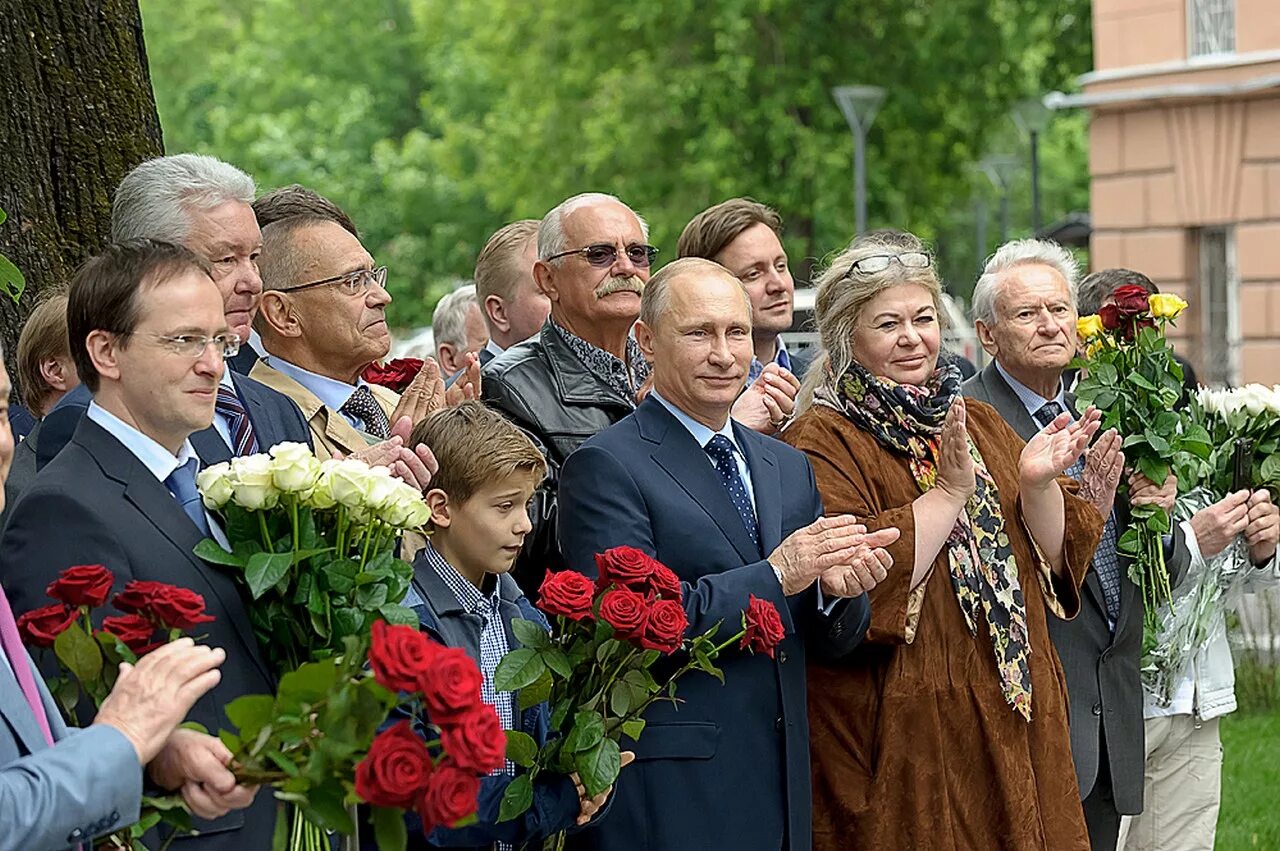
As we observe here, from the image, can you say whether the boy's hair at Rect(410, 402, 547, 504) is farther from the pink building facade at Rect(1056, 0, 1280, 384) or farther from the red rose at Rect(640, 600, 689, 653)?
the pink building facade at Rect(1056, 0, 1280, 384)

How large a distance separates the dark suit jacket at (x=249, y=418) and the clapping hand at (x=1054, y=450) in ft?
6.38

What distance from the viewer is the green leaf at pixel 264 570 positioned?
3.62m

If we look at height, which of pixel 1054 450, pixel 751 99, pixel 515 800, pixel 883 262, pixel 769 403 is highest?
pixel 883 262

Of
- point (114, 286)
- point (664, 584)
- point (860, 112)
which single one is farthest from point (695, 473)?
point (860, 112)

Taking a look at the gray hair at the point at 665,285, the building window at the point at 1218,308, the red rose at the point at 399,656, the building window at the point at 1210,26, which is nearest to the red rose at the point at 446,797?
the red rose at the point at 399,656

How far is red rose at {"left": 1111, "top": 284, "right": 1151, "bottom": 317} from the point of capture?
5.98m

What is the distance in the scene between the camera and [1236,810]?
8586 mm

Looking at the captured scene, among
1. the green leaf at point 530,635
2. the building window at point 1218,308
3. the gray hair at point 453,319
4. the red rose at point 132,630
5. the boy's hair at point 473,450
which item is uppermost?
the red rose at point 132,630

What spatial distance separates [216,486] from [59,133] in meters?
3.01

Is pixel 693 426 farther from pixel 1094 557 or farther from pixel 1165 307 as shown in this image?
pixel 1165 307

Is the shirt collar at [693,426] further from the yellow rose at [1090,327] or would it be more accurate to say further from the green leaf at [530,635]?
the yellow rose at [1090,327]

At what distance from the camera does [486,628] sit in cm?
458

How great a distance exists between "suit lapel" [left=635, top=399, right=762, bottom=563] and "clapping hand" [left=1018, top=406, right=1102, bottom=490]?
2.80ft

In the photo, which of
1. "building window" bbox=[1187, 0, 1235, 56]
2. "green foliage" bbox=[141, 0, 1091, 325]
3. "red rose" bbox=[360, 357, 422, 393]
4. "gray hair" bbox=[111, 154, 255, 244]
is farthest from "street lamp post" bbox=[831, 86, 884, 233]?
"gray hair" bbox=[111, 154, 255, 244]
